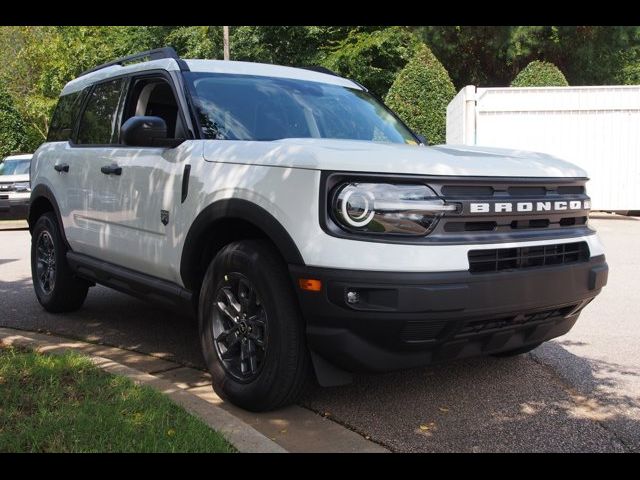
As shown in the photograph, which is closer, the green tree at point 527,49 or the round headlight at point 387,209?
the round headlight at point 387,209

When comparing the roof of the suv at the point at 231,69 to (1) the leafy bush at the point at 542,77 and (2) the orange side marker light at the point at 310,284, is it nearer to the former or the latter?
(2) the orange side marker light at the point at 310,284

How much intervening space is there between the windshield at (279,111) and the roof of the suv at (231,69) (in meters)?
0.07

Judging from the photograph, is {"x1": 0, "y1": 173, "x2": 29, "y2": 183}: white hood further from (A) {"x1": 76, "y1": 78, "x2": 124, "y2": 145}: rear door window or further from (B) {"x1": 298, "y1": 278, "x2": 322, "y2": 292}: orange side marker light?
(B) {"x1": 298, "y1": 278, "x2": 322, "y2": 292}: orange side marker light

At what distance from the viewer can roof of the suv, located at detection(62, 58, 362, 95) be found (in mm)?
4516

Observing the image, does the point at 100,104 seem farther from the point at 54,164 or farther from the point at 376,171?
the point at 376,171

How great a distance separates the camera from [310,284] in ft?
10.2

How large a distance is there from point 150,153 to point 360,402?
2069 millimetres

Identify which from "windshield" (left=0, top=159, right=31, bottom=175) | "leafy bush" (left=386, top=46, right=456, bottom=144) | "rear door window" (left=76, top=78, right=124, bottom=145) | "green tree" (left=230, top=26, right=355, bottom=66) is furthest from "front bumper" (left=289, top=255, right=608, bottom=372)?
"green tree" (left=230, top=26, right=355, bottom=66)

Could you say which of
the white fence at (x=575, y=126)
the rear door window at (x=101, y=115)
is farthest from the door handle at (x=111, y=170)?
the white fence at (x=575, y=126)

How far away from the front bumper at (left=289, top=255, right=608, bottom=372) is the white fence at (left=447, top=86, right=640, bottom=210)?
12.3 meters

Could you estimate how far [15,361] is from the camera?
4.07 meters

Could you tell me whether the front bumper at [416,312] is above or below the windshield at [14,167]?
below

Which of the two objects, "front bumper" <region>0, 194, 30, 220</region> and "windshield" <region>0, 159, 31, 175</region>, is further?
"windshield" <region>0, 159, 31, 175</region>

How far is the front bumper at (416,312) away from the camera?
9.86 ft
